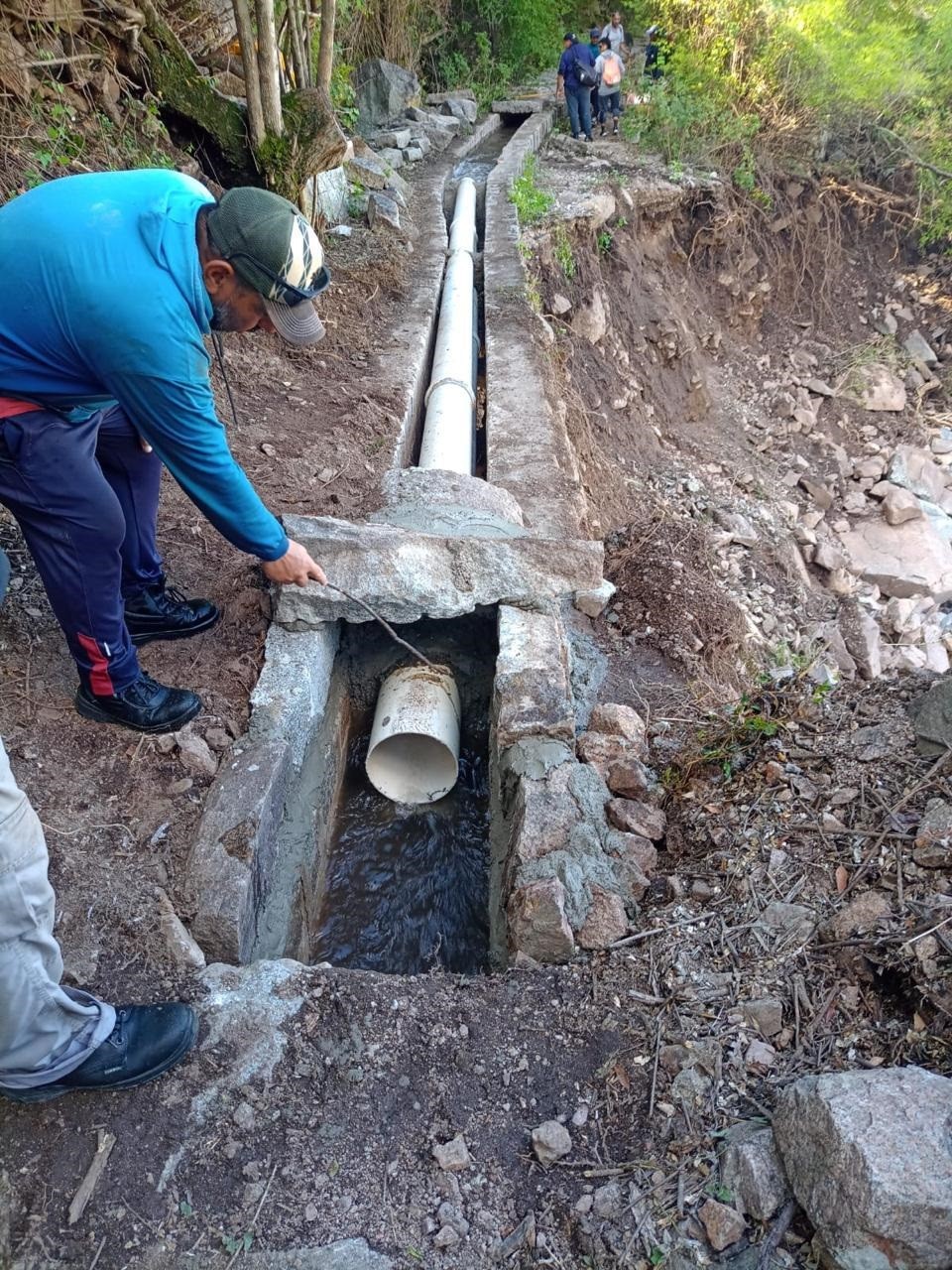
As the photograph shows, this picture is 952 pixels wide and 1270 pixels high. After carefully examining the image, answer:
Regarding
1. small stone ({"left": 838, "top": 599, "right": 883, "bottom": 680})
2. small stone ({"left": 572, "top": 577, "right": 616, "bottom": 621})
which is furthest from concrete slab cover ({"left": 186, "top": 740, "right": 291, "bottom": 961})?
small stone ({"left": 838, "top": 599, "right": 883, "bottom": 680})

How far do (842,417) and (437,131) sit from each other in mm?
6797

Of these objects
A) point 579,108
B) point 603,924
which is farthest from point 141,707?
point 579,108

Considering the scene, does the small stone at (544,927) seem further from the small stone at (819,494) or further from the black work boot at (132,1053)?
the small stone at (819,494)

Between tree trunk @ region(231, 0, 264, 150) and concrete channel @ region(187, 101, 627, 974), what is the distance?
2.95m

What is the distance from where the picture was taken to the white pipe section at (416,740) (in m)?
3.27

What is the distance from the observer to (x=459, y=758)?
3633mm

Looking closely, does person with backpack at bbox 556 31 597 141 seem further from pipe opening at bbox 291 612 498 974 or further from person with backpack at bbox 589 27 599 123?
pipe opening at bbox 291 612 498 974

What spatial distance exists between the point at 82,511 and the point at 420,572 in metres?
1.31

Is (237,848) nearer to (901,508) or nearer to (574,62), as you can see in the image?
(901,508)

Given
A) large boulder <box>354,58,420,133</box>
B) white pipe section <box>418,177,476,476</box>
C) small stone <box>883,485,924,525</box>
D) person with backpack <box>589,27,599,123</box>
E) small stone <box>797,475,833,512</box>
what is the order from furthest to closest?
large boulder <box>354,58,420,133</box> < person with backpack <box>589,27,599,123</box> < small stone <box>797,475,833,512</box> < small stone <box>883,485,924,525</box> < white pipe section <box>418,177,476,476</box>

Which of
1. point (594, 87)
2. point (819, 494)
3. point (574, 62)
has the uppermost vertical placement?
point (574, 62)

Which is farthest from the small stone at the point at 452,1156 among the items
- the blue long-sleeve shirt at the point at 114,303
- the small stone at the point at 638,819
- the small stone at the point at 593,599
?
the small stone at the point at 593,599

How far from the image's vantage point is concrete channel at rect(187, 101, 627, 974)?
256 cm

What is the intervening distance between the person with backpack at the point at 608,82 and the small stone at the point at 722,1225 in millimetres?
11853
